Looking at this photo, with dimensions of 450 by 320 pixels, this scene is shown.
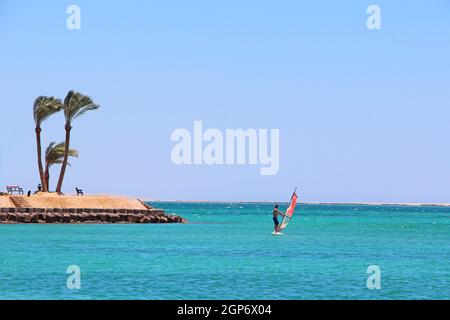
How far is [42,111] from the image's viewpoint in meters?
95.9

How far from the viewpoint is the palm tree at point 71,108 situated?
96.2 meters

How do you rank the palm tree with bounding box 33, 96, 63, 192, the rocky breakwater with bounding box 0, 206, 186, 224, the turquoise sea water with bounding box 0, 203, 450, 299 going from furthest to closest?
the palm tree with bounding box 33, 96, 63, 192 < the rocky breakwater with bounding box 0, 206, 186, 224 < the turquoise sea water with bounding box 0, 203, 450, 299

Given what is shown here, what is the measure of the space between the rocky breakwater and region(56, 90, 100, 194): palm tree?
16.8ft

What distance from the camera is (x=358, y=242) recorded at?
6762 centimetres

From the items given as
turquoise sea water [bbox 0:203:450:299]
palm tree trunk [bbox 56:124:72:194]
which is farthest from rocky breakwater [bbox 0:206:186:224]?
turquoise sea water [bbox 0:203:450:299]

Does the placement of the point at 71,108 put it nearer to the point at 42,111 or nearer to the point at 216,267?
the point at 42,111

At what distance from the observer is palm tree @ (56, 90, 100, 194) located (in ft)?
316

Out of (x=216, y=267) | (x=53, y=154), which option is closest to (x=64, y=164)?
(x=53, y=154)

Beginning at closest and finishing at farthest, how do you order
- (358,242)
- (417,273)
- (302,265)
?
(417,273)
(302,265)
(358,242)

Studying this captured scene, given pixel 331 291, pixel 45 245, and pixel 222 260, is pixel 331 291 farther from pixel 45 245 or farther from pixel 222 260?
pixel 45 245

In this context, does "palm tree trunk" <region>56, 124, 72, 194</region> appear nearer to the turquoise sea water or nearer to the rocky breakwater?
the rocky breakwater

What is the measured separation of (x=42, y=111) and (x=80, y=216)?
12183 millimetres
